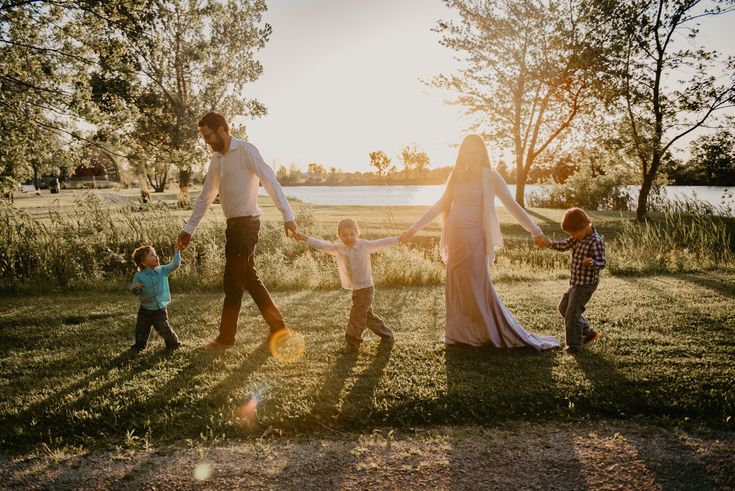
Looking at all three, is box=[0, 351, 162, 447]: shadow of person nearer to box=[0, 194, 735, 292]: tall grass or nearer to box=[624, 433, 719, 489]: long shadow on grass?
box=[624, 433, 719, 489]: long shadow on grass

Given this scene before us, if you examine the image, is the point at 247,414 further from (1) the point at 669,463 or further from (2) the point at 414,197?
(2) the point at 414,197

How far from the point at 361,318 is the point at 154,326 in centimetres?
252

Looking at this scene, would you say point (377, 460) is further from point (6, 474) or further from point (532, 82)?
point (532, 82)

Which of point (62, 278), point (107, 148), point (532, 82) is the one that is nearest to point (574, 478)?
point (62, 278)

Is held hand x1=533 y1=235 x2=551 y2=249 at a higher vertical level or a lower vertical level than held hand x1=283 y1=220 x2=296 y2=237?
lower

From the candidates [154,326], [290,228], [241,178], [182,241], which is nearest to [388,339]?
[290,228]


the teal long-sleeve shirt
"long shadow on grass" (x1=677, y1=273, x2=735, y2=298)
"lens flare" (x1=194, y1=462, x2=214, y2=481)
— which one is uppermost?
the teal long-sleeve shirt

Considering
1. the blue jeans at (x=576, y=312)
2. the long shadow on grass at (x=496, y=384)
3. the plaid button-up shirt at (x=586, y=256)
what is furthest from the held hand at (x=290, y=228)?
the blue jeans at (x=576, y=312)

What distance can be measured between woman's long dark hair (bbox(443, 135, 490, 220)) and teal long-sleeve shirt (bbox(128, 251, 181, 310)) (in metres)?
3.44

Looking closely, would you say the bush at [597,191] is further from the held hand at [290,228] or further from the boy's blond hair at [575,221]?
the held hand at [290,228]

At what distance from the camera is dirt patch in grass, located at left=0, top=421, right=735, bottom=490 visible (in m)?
3.03

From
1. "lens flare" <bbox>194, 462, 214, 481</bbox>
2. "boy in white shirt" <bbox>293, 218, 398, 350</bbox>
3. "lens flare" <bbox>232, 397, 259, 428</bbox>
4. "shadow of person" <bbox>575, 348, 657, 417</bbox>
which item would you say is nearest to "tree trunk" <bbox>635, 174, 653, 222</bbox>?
"shadow of person" <bbox>575, 348, 657, 417</bbox>

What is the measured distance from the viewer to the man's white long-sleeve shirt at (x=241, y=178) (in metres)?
5.23

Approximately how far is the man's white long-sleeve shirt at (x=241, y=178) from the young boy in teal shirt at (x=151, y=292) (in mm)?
554
